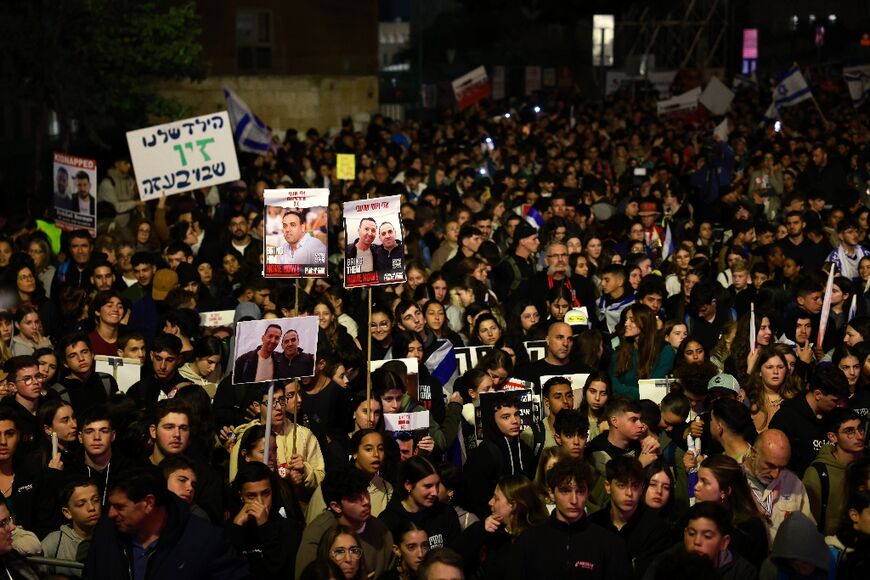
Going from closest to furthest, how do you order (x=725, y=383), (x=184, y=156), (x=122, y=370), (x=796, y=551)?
(x=796, y=551) < (x=725, y=383) < (x=122, y=370) < (x=184, y=156)

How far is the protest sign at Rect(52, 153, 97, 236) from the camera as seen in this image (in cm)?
1642

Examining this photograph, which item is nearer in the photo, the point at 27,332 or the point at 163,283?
the point at 27,332

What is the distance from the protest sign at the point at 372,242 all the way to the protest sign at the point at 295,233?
1.21 ft

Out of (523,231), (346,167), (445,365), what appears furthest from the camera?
(346,167)

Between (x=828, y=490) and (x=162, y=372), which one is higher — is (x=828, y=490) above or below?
below

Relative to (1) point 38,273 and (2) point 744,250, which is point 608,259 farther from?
(1) point 38,273

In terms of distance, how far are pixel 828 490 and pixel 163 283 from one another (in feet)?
24.4

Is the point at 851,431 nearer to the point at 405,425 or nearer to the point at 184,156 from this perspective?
the point at 405,425

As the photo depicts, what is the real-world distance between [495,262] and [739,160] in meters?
11.4

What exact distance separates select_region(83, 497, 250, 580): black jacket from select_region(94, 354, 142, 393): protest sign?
4223mm

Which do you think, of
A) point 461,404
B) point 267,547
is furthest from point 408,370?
point 267,547

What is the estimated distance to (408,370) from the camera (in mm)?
10078

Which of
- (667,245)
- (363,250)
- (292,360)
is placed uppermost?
(363,250)

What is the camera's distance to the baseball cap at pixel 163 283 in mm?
13656
